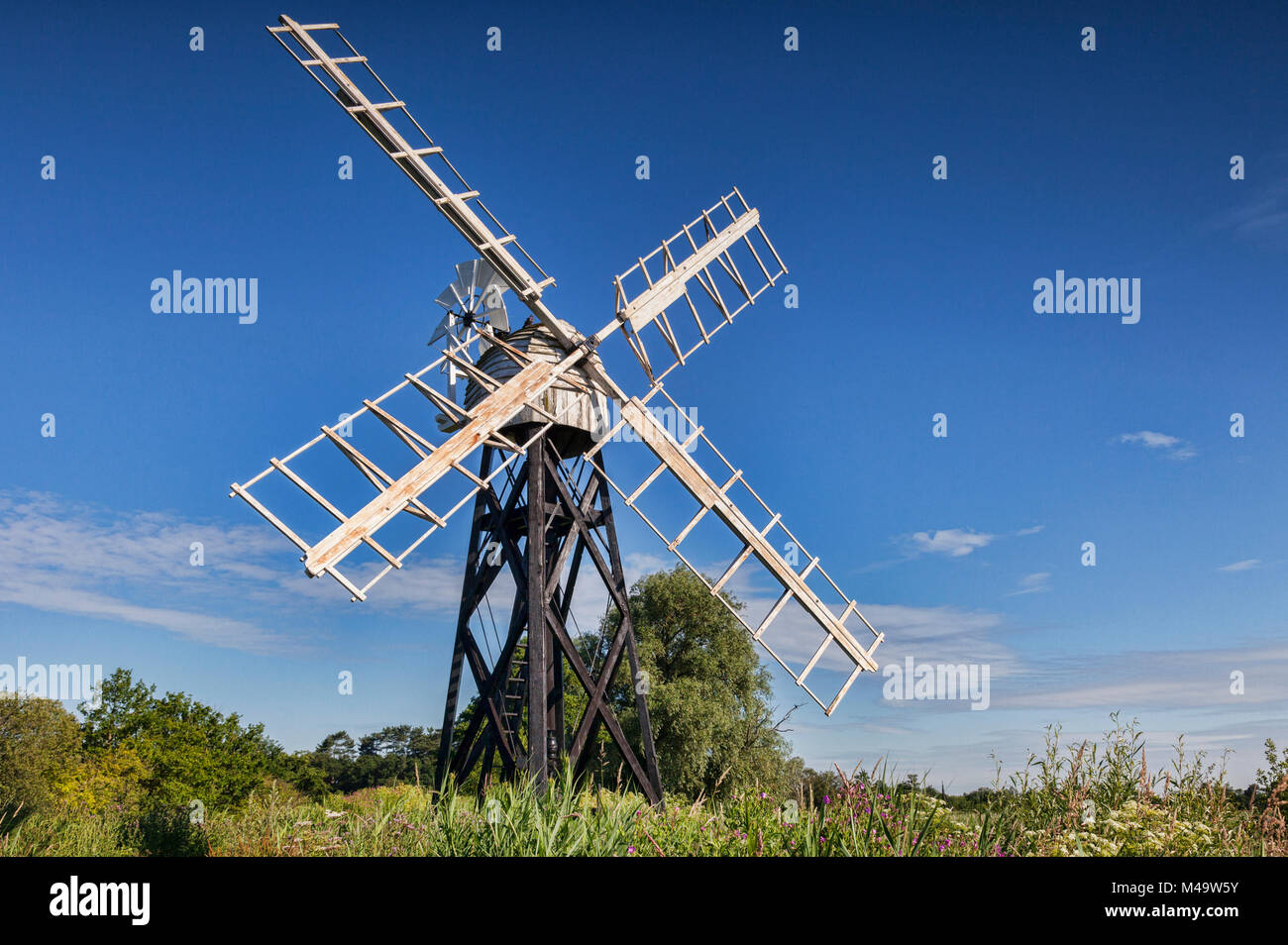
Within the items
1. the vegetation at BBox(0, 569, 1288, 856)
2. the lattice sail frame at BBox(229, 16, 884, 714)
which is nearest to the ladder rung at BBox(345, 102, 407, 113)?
the lattice sail frame at BBox(229, 16, 884, 714)

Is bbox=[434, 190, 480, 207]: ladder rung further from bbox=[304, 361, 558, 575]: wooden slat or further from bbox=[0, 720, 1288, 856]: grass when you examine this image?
bbox=[0, 720, 1288, 856]: grass

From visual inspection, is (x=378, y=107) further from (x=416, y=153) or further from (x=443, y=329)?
(x=443, y=329)

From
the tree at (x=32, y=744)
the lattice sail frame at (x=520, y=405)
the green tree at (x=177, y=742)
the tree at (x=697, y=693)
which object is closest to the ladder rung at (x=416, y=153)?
the lattice sail frame at (x=520, y=405)

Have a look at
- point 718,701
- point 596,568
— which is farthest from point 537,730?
Answer: point 718,701

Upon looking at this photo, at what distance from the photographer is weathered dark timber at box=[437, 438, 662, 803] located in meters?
12.2

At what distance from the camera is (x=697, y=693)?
23797 millimetres

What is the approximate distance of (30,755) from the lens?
2272cm

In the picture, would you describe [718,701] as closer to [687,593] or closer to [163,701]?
[687,593]

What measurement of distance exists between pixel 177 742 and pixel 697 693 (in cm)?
2225

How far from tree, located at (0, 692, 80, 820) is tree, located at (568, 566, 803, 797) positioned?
15.9 m

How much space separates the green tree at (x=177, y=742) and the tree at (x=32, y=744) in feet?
13.5

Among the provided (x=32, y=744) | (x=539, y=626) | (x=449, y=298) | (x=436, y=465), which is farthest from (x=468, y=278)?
(x=32, y=744)
